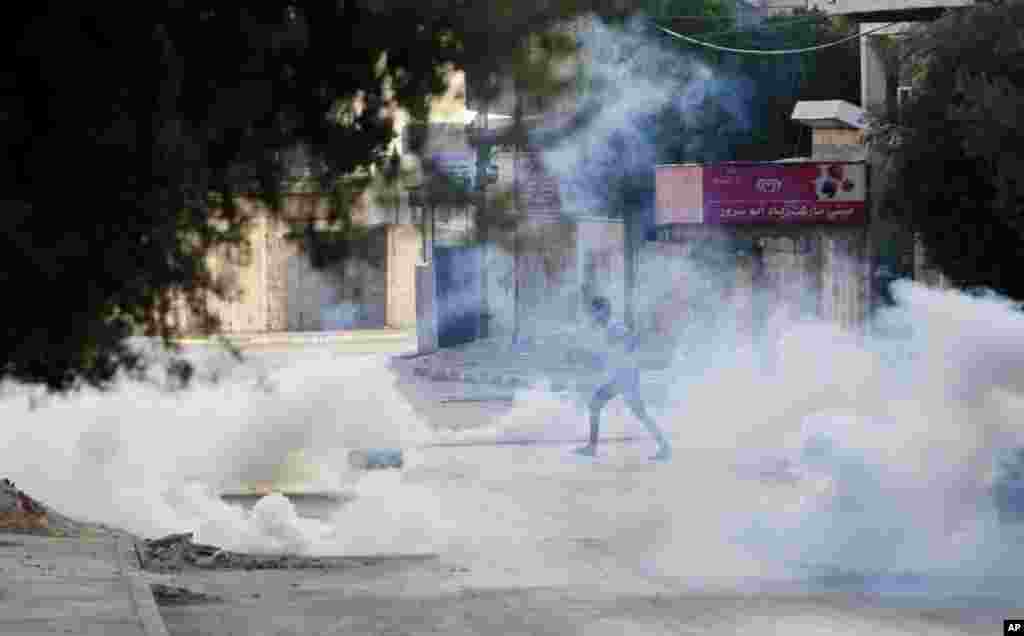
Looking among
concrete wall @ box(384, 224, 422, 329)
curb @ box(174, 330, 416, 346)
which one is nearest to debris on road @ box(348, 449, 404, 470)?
curb @ box(174, 330, 416, 346)

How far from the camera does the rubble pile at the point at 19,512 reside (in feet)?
46.9

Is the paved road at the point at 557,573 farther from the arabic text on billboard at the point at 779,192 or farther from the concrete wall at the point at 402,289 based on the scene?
the concrete wall at the point at 402,289

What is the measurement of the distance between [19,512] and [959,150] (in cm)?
1421

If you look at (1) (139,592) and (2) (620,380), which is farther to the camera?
(2) (620,380)

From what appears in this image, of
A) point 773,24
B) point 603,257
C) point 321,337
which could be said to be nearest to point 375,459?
point 603,257

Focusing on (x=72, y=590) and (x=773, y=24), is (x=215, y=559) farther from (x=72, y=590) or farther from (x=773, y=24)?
(x=773, y=24)

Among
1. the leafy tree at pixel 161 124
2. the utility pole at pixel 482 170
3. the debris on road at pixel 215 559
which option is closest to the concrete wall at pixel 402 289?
the debris on road at pixel 215 559

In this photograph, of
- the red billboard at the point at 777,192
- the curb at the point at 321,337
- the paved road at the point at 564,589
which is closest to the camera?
the paved road at the point at 564,589

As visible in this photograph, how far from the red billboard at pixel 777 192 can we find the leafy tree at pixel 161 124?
25.3 m

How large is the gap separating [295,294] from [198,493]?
3365 centimetres

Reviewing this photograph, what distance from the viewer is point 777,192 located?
3091cm

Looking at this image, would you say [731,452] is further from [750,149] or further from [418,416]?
[750,149]

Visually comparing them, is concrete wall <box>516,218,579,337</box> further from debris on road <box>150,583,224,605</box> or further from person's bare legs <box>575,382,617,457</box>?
debris on road <box>150,583,224,605</box>

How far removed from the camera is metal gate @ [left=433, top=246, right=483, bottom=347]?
127 ft
